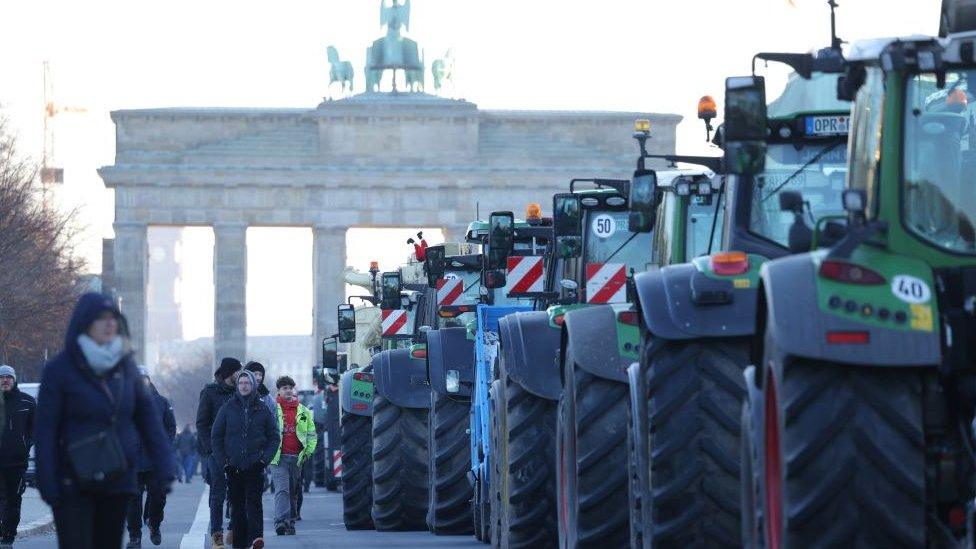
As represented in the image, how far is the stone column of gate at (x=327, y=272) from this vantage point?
101 m

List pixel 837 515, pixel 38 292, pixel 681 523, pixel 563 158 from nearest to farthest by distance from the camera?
pixel 837 515 < pixel 681 523 < pixel 38 292 < pixel 563 158

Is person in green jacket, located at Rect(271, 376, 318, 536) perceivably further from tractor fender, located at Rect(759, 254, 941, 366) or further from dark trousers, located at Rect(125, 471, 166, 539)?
tractor fender, located at Rect(759, 254, 941, 366)

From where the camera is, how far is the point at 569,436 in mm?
12977

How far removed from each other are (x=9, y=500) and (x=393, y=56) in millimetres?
85004

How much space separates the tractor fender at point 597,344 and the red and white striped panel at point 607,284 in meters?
3.01

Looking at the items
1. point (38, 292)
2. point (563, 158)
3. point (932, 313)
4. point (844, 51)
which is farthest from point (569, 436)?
point (563, 158)

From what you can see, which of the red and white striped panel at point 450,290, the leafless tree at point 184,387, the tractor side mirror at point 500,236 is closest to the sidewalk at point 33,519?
the red and white striped panel at point 450,290

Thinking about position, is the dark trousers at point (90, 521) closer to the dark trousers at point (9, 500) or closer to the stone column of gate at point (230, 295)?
the dark trousers at point (9, 500)

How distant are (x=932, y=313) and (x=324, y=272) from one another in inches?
3739

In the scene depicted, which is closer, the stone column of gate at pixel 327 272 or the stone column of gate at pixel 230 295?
the stone column of gate at pixel 327 272

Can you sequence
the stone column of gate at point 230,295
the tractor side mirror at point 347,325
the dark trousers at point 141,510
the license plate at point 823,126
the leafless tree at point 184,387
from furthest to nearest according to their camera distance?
the leafless tree at point 184,387 → the stone column of gate at point 230,295 → the tractor side mirror at point 347,325 → the dark trousers at point 141,510 → the license plate at point 823,126

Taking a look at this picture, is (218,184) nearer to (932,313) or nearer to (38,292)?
(38,292)

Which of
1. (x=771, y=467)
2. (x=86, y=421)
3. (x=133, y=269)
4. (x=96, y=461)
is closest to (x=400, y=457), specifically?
(x=86, y=421)

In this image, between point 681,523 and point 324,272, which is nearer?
point 681,523
